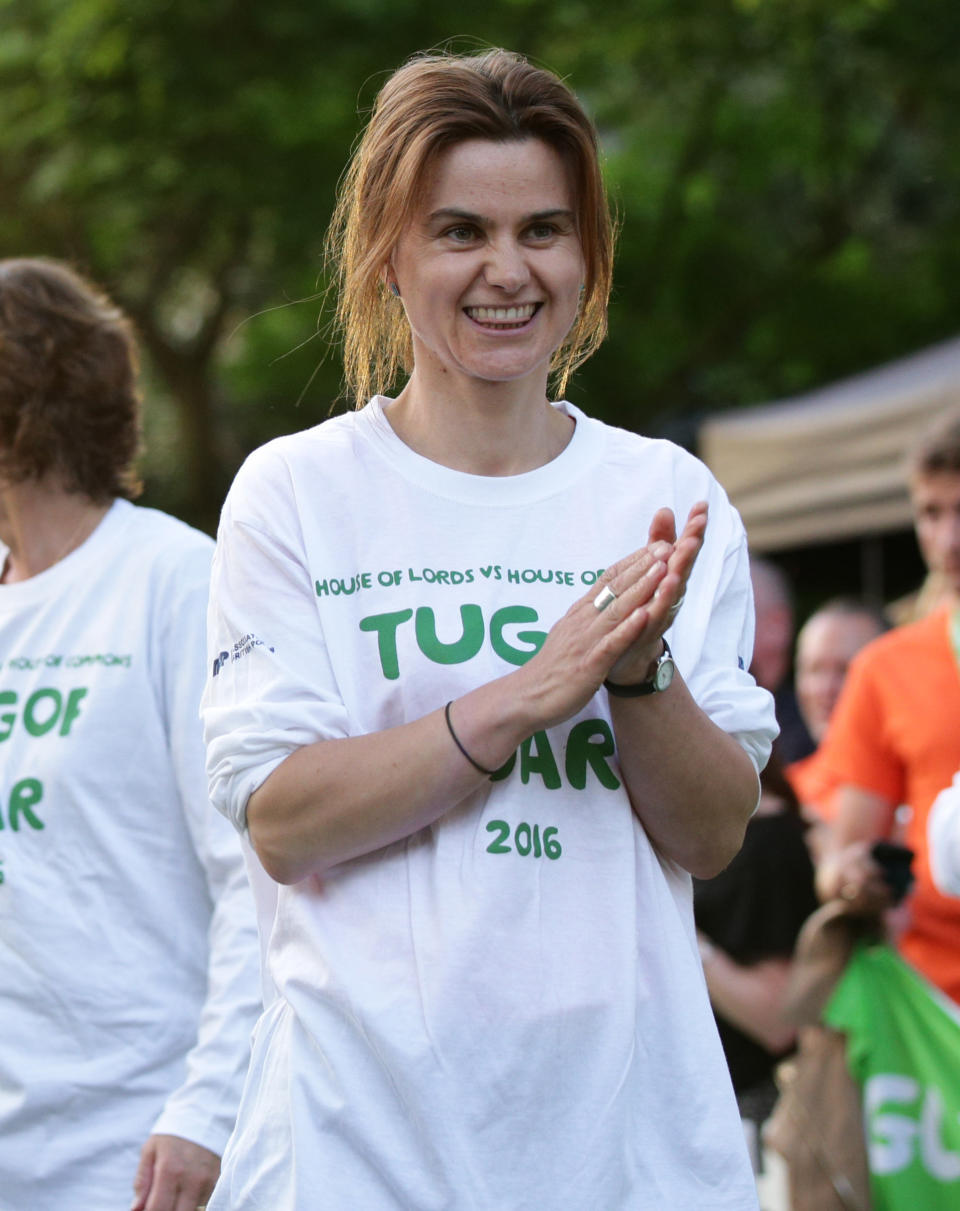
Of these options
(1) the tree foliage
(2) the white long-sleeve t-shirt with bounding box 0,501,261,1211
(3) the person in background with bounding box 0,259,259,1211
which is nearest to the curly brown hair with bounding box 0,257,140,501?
(3) the person in background with bounding box 0,259,259,1211

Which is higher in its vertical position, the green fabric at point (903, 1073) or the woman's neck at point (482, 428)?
the woman's neck at point (482, 428)

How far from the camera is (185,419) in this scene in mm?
13711

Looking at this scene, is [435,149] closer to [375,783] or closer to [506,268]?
[506,268]

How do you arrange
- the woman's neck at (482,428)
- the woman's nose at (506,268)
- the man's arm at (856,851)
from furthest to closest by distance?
the man's arm at (856,851) < the woman's neck at (482,428) < the woman's nose at (506,268)

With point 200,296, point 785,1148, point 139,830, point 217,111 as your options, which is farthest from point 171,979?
point 200,296

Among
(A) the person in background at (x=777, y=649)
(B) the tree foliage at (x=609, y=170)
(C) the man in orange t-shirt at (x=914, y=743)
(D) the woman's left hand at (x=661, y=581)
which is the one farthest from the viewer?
A: (B) the tree foliage at (x=609, y=170)

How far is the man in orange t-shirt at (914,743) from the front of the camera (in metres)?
3.72

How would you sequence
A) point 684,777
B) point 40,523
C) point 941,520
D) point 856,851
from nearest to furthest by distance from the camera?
point 684,777, point 40,523, point 856,851, point 941,520

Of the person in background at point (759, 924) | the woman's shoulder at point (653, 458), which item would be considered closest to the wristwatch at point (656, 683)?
the woman's shoulder at point (653, 458)

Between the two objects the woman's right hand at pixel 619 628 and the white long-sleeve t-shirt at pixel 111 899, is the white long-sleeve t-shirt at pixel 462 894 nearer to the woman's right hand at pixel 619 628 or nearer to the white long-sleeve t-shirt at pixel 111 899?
the woman's right hand at pixel 619 628

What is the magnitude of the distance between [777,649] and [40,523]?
3.25 m

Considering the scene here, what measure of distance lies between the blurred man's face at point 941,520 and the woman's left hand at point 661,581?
7.45ft

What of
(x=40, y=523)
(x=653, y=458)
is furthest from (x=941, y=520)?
(x=40, y=523)

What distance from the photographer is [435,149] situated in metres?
2.02
